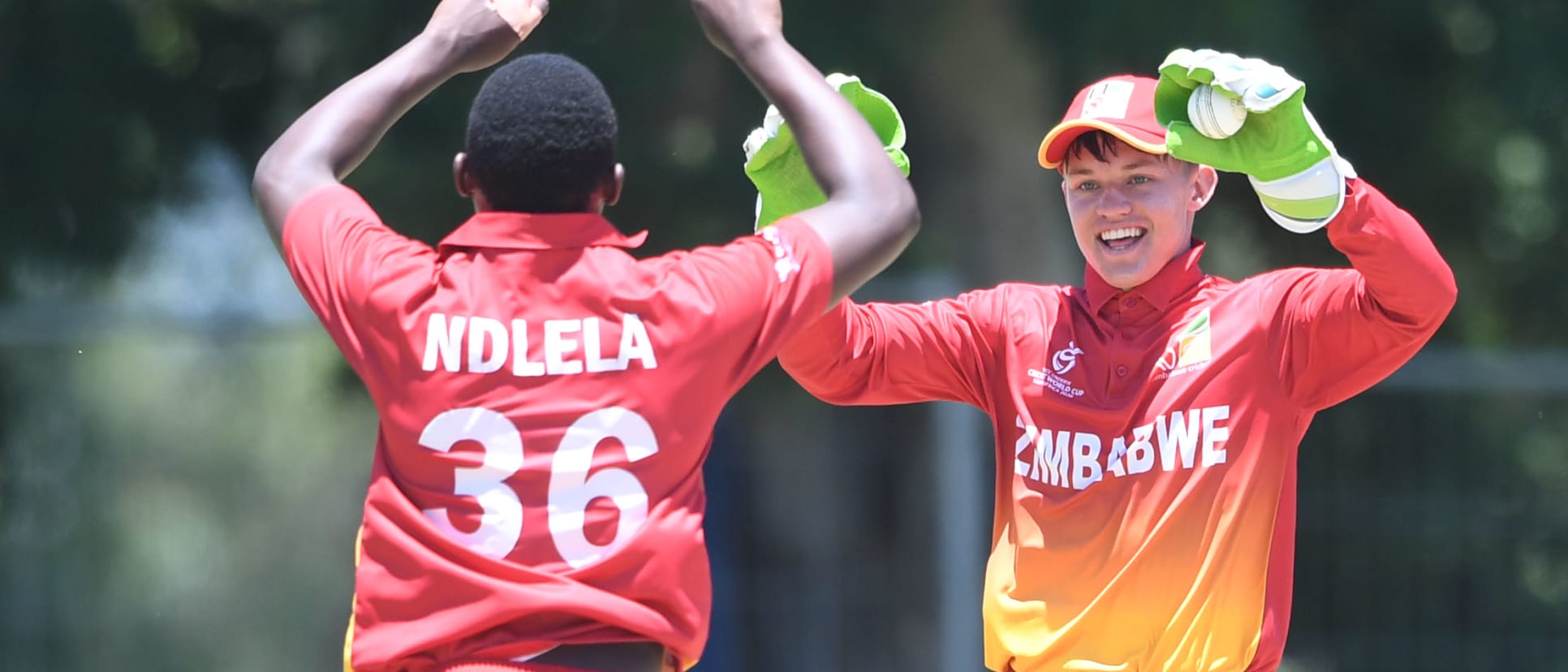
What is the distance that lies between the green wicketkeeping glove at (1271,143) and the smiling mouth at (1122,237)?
0.30 metres

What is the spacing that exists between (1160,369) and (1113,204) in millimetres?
337

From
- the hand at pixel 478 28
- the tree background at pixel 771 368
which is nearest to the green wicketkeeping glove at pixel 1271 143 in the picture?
the hand at pixel 478 28

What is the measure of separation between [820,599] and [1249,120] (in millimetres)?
4933

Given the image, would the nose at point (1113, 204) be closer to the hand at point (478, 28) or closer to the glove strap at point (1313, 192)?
the glove strap at point (1313, 192)

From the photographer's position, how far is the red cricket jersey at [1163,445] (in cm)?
339

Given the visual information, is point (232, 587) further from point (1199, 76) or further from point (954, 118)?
point (1199, 76)

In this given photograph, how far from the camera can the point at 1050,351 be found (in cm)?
363

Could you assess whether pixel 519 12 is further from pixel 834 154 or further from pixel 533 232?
pixel 834 154

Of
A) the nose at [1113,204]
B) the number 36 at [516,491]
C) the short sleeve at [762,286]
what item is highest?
the nose at [1113,204]

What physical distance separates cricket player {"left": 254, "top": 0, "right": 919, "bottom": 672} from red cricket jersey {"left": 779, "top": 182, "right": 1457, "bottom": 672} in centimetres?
81

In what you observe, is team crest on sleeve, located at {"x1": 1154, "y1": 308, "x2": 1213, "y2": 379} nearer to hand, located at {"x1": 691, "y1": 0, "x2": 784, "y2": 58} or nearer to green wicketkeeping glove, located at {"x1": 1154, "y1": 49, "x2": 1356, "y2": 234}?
green wicketkeeping glove, located at {"x1": 1154, "y1": 49, "x2": 1356, "y2": 234}

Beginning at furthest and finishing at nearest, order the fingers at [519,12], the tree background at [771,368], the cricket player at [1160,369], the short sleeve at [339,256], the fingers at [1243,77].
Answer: the tree background at [771,368] < the cricket player at [1160,369] < the fingers at [1243,77] < the fingers at [519,12] < the short sleeve at [339,256]

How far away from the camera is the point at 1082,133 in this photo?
12.0 ft

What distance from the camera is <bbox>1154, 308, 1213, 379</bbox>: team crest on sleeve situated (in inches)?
137
